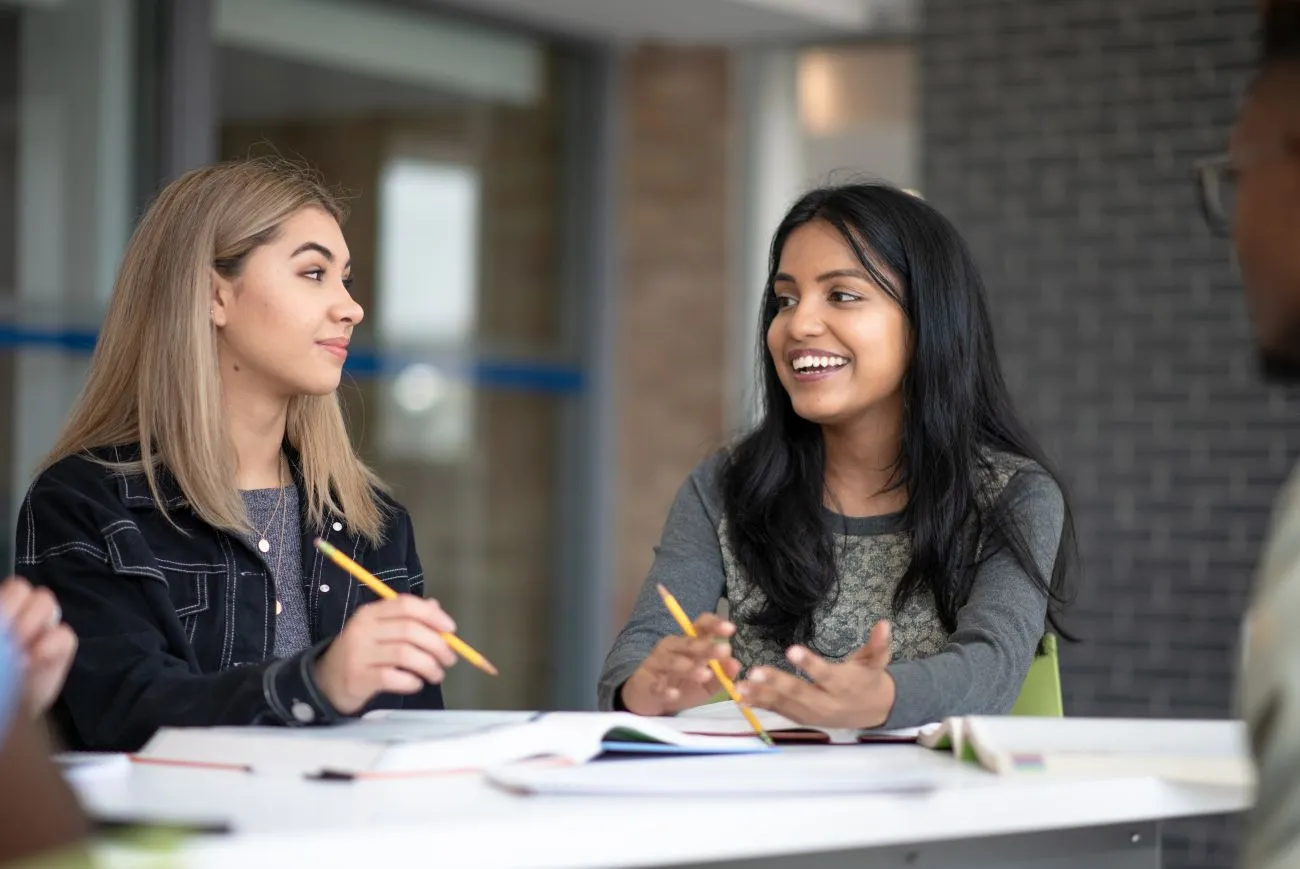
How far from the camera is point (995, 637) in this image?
84.3 inches

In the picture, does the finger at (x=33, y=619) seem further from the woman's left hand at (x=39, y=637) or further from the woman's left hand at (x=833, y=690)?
the woman's left hand at (x=833, y=690)

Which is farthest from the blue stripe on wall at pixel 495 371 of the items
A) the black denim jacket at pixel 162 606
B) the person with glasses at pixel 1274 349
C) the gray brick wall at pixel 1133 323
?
the person with glasses at pixel 1274 349

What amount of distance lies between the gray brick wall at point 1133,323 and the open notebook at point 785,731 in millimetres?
3686

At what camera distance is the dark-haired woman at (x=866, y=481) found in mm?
2365

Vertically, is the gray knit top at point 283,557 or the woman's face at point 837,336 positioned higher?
the woman's face at point 837,336

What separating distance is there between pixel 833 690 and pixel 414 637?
45 cm

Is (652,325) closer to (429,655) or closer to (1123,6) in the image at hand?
(1123,6)

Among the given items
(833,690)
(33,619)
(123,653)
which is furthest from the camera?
(123,653)

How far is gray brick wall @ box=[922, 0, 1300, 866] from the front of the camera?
5273 mm

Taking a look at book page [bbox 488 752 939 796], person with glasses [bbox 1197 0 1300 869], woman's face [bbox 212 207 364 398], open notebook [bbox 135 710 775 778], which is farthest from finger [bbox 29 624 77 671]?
person with glasses [bbox 1197 0 1300 869]

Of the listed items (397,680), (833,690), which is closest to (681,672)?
(833,690)

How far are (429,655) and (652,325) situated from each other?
4897mm

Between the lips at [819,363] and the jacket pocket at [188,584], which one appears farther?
the lips at [819,363]

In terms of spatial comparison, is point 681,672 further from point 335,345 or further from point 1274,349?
point 1274,349
